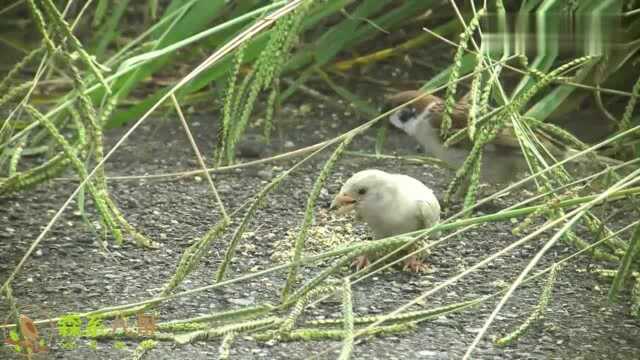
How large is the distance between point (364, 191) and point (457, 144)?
30.9 inches

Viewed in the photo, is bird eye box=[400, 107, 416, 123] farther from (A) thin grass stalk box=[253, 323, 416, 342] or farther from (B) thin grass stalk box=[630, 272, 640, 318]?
(A) thin grass stalk box=[253, 323, 416, 342]

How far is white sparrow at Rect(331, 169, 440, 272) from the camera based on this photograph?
340 centimetres

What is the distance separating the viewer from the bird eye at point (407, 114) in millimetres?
4453

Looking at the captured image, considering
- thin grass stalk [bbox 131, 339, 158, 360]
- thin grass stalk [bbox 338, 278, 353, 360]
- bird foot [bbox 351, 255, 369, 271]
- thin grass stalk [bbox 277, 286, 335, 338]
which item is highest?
thin grass stalk [bbox 338, 278, 353, 360]

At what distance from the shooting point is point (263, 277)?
3.31 meters

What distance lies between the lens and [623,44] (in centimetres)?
383

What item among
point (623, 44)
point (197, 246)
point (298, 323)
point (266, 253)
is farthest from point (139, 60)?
point (623, 44)

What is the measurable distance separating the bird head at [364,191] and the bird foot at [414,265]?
0.64ft

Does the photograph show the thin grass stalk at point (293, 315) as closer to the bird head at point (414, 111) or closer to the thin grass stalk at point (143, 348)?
the thin grass stalk at point (143, 348)

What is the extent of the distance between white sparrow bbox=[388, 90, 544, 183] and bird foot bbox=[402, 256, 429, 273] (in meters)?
0.69

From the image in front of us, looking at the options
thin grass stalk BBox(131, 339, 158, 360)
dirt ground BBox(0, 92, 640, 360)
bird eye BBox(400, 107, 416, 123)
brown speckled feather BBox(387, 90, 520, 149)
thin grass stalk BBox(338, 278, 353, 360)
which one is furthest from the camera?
bird eye BBox(400, 107, 416, 123)

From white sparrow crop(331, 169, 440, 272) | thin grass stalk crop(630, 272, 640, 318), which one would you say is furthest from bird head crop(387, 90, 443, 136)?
thin grass stalk crop(630, 272, 640, 318)

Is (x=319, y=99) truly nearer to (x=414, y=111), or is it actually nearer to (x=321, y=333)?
(x=414, y=111)

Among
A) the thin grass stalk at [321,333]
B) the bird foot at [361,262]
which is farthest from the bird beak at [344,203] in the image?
the thin grass stalk at [321,333]
